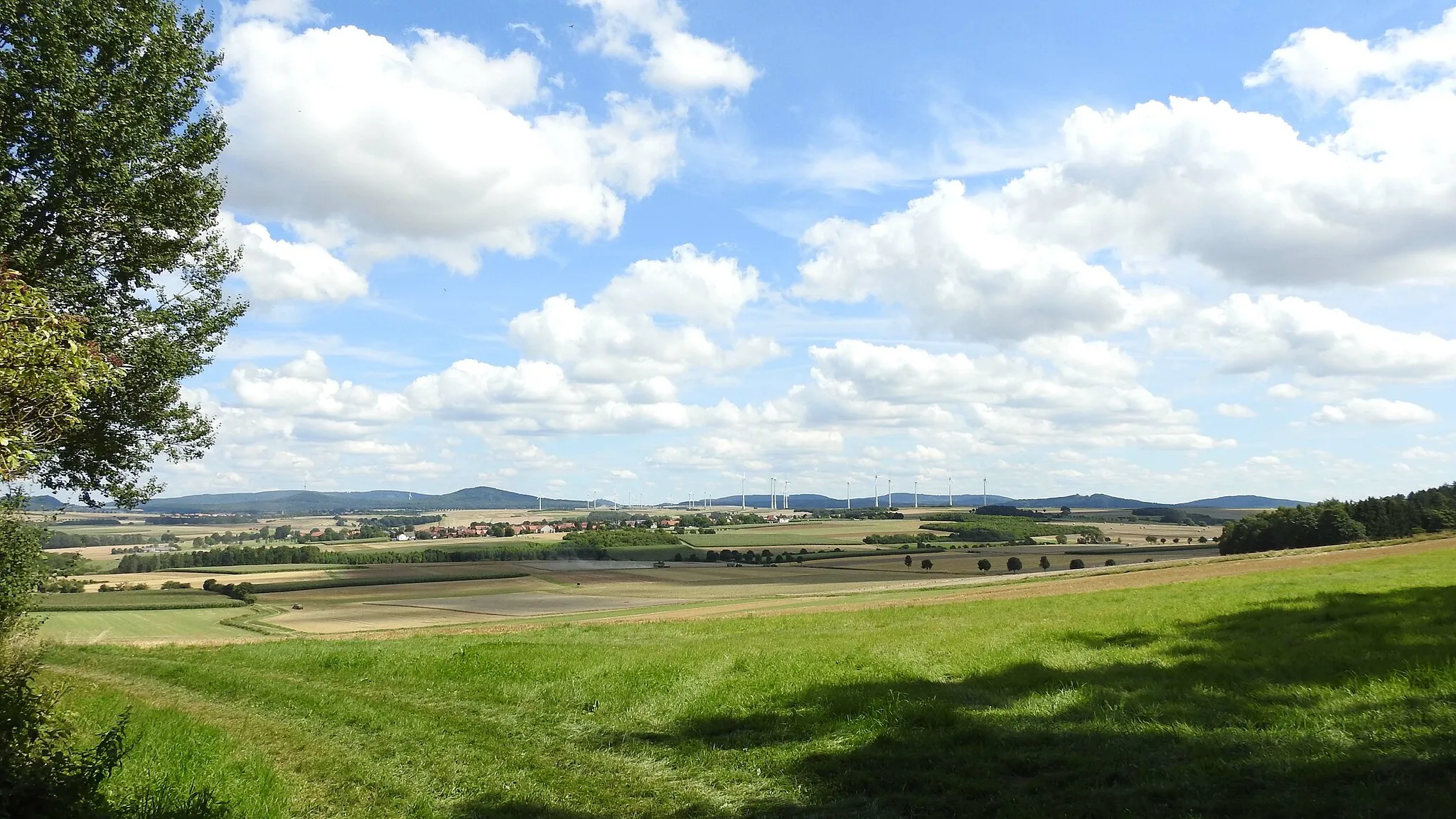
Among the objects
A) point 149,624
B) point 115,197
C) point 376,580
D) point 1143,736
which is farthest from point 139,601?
point 1143,736

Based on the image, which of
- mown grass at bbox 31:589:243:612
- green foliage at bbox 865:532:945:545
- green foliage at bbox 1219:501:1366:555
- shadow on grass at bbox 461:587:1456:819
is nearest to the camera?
shadow on grass at bbox 461:587:1456:819

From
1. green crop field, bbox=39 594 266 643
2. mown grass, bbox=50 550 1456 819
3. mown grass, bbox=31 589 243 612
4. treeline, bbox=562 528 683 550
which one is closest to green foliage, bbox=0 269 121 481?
mown grass, bbox=50 550 1456 819

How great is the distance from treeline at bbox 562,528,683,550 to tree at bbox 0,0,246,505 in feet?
475

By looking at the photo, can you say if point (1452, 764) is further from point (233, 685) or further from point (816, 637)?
point (233, 685)

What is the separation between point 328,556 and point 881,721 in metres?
152

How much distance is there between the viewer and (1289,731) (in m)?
12.2

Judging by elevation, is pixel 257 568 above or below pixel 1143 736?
below

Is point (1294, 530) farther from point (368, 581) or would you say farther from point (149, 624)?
point (149, 624)

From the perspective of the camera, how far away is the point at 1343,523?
10438 cm

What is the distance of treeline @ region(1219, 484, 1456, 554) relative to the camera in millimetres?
104438

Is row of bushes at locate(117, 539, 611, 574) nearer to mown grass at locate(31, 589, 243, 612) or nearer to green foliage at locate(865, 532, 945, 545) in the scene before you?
mown grass at locate(31, 589, 243, 612)

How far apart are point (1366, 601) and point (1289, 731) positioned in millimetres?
12870

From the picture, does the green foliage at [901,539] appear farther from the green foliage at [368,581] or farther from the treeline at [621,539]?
the green foliage at [368,581]

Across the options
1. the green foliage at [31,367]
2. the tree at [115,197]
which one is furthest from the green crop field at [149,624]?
the green foliage at [31,367]
